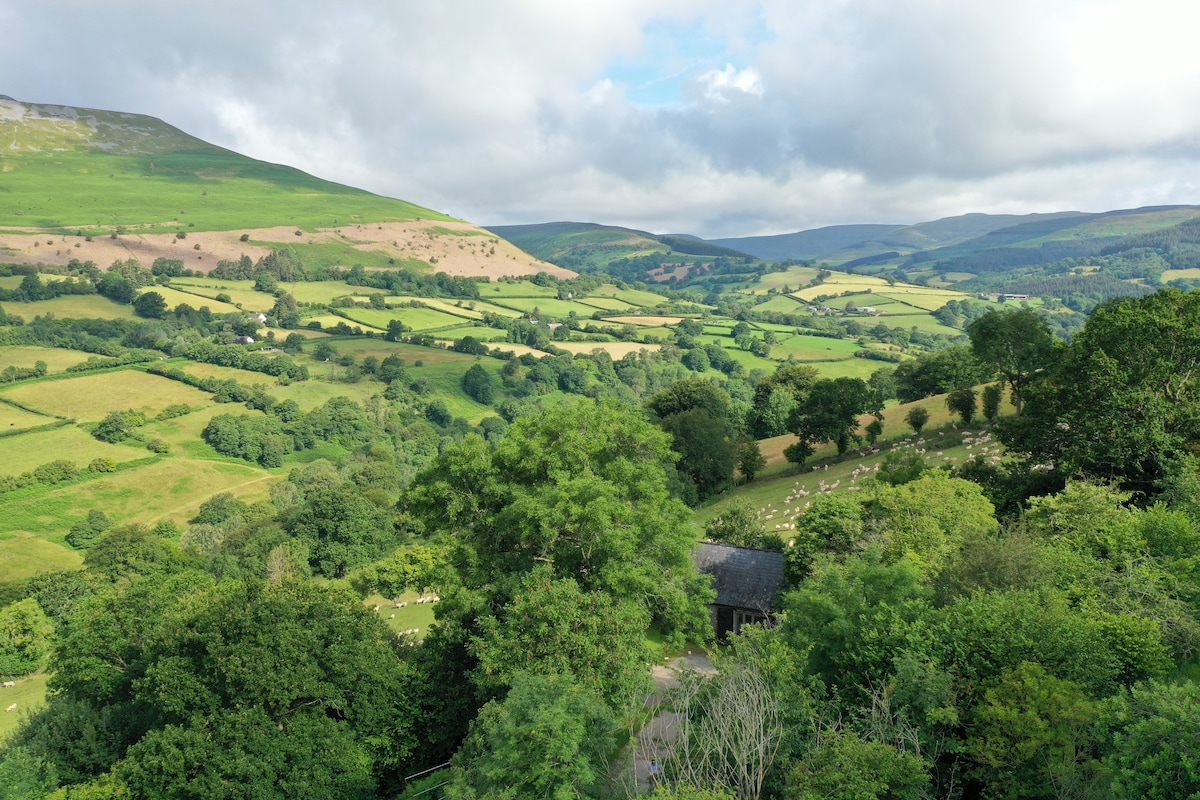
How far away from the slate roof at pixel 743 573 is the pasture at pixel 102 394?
289ft

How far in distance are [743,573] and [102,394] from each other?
97.8 m

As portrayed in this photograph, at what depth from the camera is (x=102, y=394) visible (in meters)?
93.9

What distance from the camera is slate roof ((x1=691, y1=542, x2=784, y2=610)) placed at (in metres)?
29.7

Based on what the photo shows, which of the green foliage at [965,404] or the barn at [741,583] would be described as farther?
the green foliage at [965,404]

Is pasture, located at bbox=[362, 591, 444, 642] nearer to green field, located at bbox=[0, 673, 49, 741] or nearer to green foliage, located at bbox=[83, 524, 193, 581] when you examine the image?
green foliage, located at bbox=[83, 524, 193, 581]

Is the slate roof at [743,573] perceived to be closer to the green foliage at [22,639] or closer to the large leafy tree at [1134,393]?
the large leafy tree at [1134,393]

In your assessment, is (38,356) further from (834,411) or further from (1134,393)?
(1134,393)

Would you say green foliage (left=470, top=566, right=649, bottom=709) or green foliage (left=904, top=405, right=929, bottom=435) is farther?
green foliage (left=904, top=405, right=929, bottom=435)

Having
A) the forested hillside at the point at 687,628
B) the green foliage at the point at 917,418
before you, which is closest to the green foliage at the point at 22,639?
the forested hillside at the point at 687,628

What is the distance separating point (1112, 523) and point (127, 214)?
22688 centimetres

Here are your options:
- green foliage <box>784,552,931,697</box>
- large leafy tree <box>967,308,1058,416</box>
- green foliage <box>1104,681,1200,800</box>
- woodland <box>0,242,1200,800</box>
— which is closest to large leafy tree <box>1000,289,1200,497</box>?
woodland <box>0,242,1200,800</box>

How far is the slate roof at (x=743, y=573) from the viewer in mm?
29739

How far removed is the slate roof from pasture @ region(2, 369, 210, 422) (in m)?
88.1

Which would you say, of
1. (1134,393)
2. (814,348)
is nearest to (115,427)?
(1134,393)
